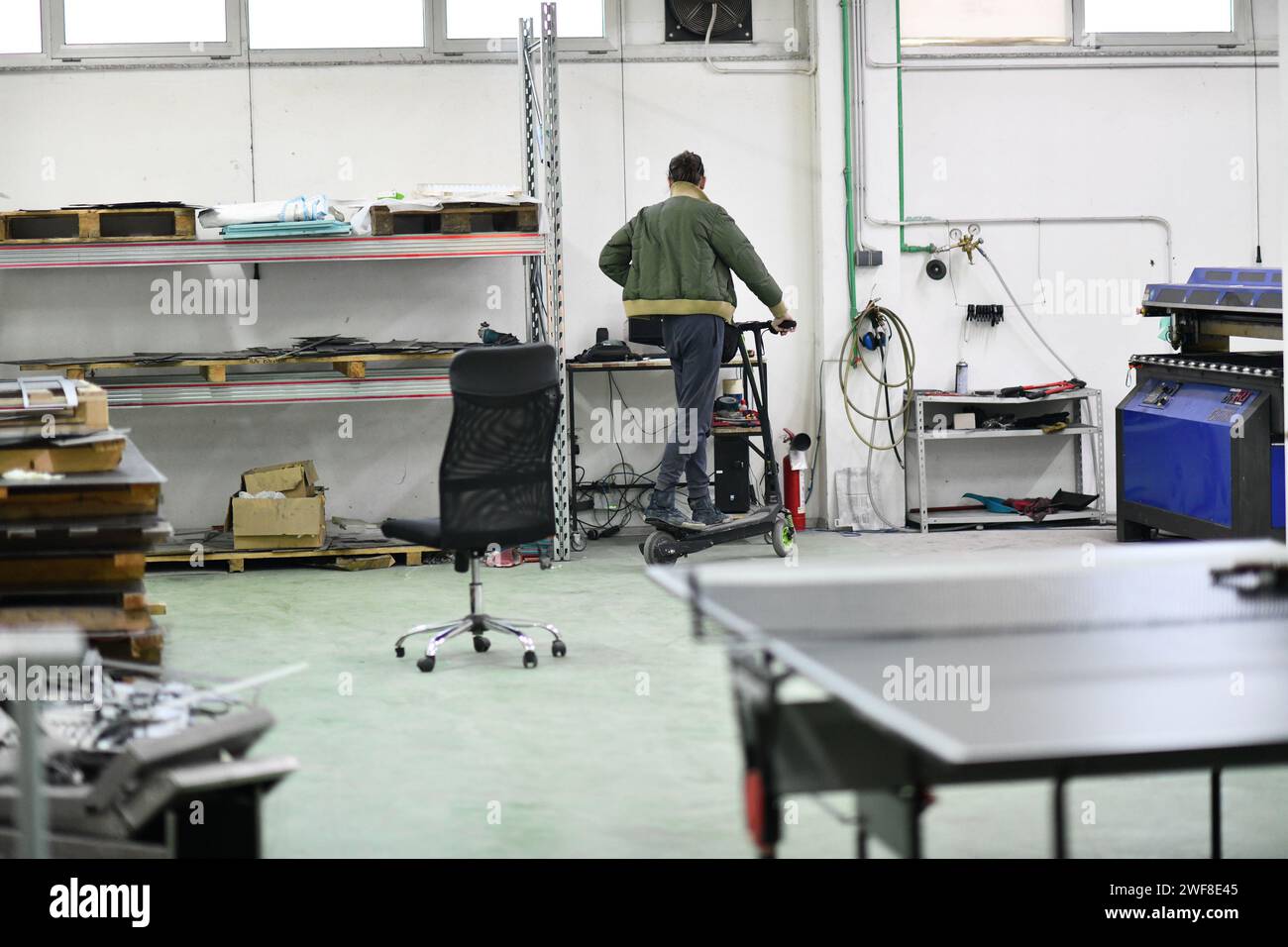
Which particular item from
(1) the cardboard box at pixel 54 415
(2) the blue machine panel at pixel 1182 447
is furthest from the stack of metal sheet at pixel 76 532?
(2) the blue machine panel at pixel 1182 447

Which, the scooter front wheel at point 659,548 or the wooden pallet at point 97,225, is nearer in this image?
the scooter front wheel at point 659,548

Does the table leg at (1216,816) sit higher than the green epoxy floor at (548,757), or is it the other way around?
the table leg at (1216,816)

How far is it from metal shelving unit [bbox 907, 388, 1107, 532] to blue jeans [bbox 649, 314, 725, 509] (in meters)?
→ 1.66

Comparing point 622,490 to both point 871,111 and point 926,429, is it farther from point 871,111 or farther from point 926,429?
point 871,111

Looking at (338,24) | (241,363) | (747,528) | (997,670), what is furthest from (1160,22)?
(997,670)

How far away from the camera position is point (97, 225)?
281 inches

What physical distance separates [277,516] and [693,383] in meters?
2.16

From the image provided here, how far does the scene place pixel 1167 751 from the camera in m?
1.74

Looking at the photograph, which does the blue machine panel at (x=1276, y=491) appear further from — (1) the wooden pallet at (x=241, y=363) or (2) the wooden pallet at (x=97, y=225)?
(2) the wooden pallet at (x=97, y=225)

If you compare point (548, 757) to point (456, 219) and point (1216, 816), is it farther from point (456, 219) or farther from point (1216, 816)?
point (456, 219)

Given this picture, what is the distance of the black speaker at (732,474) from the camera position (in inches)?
298

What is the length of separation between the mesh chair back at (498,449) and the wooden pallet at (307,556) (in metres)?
2.11
